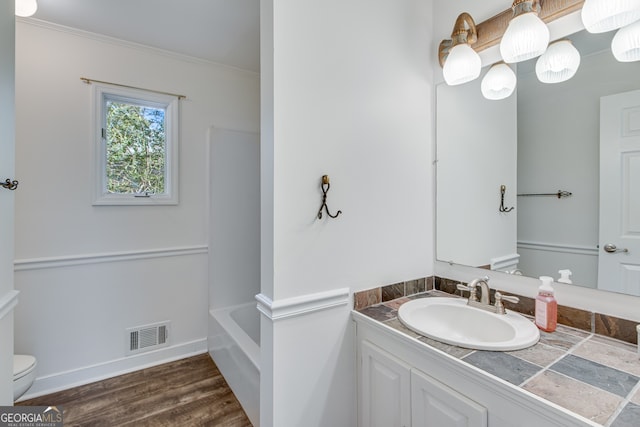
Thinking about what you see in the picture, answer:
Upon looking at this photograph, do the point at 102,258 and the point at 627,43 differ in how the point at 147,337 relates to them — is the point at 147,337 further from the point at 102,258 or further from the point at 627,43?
the point at 627,43

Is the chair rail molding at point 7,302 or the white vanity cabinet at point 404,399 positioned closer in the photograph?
the white vanity cabinet at point 404,399

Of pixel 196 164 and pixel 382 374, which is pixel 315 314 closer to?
pixel 382 374

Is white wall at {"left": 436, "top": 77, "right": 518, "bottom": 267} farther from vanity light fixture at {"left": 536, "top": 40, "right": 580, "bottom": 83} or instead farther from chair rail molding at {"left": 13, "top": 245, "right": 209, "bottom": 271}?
chair rail molding at {"left": 13, "top": 245, "right": 209, "bottom": 271}

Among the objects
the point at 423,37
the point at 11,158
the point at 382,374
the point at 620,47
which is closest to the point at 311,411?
the point at 382,374

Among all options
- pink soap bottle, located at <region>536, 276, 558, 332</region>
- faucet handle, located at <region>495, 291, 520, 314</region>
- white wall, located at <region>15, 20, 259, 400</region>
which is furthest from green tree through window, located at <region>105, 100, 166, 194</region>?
pink soap bottle, located at <region>536, 276, 558, 332</region>

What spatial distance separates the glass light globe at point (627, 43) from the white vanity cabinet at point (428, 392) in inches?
45.6

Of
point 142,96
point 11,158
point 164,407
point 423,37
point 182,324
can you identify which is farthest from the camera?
point 182,324

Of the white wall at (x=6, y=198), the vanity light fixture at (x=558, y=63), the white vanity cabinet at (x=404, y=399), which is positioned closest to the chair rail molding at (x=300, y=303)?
the white vanity cabinet at (x=404, y=399)

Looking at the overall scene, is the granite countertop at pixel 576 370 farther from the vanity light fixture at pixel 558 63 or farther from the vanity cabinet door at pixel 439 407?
the vanity light fixture at pixel 558 63

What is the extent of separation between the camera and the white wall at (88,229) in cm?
189

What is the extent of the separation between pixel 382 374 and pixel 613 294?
894 millimetres

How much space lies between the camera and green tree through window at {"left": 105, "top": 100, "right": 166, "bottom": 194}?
2197 millimetres

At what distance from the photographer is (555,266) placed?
1191mm

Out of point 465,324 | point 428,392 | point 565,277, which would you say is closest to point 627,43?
point 565,277
